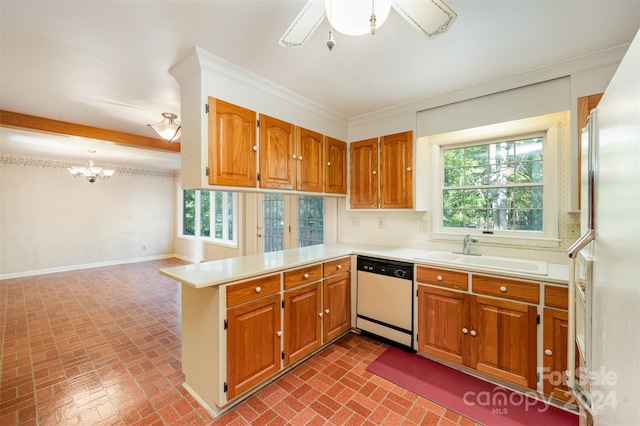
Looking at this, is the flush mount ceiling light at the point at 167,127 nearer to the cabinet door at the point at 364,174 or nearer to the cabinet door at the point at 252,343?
the cabinet door at the point at 364,174

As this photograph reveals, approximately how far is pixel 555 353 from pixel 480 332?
44 centimetres

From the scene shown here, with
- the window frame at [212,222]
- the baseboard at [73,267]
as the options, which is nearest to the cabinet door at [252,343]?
the window frame at [212,222]

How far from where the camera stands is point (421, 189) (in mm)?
2834

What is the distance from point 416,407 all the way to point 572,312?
1.16 metres

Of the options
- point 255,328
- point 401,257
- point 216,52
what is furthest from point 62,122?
point 401,257

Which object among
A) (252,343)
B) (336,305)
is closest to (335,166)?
(336,305)

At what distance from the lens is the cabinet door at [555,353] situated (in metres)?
1.74

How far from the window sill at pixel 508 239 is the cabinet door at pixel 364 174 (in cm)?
81

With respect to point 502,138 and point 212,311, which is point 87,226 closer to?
point 212,311

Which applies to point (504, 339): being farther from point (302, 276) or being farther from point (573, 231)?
point (302, 276)

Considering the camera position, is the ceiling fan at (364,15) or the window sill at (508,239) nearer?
the ceiling fan at (364,15)

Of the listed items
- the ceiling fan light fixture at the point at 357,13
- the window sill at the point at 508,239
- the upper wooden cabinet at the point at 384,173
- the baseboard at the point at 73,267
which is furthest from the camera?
the baseboard at the point at 73,267

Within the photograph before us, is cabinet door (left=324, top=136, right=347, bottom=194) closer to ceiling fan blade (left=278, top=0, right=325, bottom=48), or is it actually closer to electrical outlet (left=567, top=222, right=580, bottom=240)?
ceiling fan blade (left=278, top=0, right=325, bottom=48)

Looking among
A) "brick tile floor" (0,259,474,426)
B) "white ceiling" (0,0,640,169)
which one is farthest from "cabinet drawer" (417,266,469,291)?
"white ceiling" (0,0,640,169)
